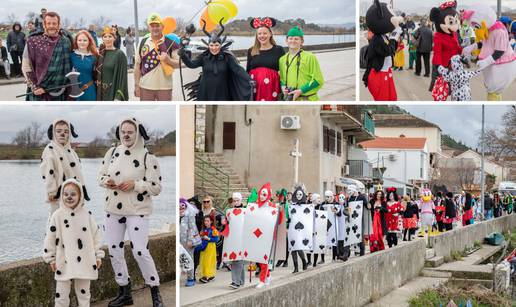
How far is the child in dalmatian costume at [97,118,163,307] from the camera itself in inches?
238

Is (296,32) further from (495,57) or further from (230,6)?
(495,57)

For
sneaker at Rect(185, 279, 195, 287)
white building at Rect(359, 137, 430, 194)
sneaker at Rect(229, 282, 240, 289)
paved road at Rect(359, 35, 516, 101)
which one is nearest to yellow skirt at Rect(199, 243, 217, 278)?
sneaker at Rect(185, 279, 195, 287)

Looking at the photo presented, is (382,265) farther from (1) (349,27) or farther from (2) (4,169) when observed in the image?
(2) (4,169)

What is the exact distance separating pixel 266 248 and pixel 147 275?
4.91 ft

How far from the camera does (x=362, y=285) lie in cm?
869

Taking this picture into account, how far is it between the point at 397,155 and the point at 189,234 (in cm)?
227

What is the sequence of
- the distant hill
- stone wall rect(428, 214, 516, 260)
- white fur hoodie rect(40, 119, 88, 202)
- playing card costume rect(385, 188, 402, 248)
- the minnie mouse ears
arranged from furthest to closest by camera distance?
stone wall rect(428, 214, 516, 260) < playing card costume rect(385, 188, 402, 248) < the distant hill < the minnie mouse ears < white fur hoodie rect(40, 119, 88, 202)

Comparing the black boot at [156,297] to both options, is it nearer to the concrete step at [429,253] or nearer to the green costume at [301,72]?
the green costume at [301,72]

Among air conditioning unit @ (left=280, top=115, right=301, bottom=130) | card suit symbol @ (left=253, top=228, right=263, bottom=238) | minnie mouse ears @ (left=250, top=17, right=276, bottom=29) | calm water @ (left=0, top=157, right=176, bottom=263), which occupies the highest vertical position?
minnie mouse ears @ (left=250, top=17, right=276, bottom=29)

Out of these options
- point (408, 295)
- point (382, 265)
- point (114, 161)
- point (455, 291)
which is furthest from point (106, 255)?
point (455, 291)

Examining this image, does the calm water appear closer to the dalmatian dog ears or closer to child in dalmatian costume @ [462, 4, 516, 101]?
the dalmatian dog ears

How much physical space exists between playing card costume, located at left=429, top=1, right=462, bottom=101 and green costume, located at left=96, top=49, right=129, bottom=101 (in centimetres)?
257

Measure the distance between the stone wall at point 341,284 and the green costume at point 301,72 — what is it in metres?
1.56

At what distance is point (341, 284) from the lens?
793 cm
